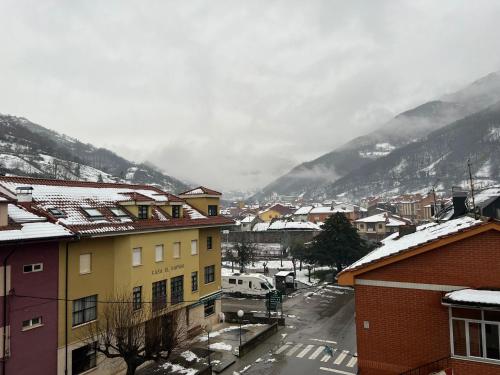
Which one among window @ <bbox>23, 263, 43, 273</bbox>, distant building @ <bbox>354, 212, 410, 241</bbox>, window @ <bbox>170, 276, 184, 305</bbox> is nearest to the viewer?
window @ <bbox>23, 263, 43, 273</bbox>

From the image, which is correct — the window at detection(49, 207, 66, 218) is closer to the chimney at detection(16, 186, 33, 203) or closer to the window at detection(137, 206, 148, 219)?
the chimney at detection(16, 186, 33, 203)

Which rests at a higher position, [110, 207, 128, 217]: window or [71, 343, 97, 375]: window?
[110, 207, 128, 217]: window

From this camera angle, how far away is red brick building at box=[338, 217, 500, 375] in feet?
36.7

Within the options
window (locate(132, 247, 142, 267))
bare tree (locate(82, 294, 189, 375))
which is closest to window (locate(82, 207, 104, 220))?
window (locate(132, 247, 142, 267))

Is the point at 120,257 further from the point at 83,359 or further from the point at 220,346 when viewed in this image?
the point at 220,346

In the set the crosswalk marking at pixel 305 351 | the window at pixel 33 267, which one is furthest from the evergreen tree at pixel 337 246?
the window at pixel 33 267

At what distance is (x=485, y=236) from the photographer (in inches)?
466

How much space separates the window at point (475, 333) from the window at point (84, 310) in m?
18.2

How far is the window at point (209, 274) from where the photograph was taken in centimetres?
3219

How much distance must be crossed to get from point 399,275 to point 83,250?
16.6 meters

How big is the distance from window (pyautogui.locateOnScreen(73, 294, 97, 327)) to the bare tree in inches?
17.6

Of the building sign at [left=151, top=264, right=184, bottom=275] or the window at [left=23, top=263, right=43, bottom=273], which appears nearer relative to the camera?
the window at [left=23, top=263, right=43, bottom=273]

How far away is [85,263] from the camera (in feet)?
71.0

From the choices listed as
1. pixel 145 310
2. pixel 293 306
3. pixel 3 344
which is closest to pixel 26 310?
pixel 3 344
